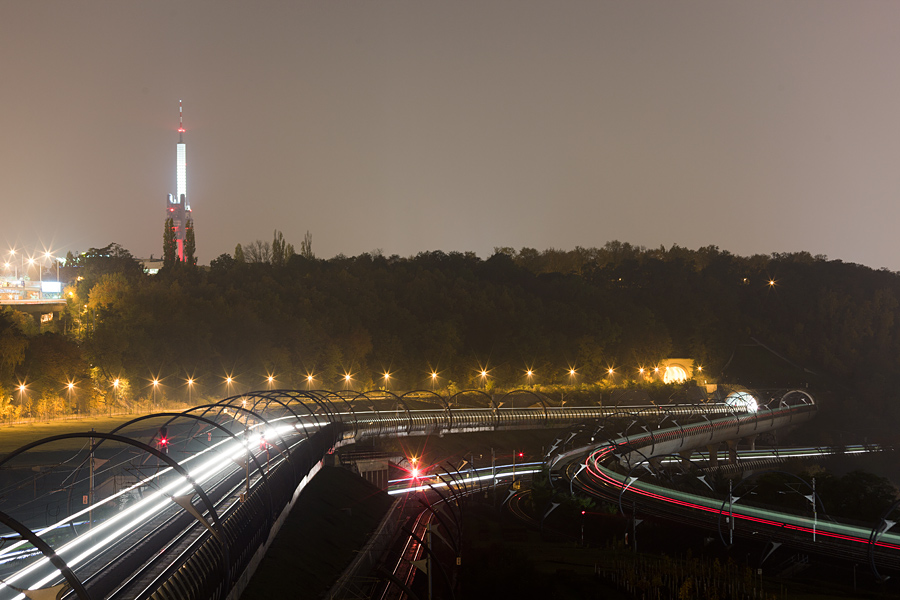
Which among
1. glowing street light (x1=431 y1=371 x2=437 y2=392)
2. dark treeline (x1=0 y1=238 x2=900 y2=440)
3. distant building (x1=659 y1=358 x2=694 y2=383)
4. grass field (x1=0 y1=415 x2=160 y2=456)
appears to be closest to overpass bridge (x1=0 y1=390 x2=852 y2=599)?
grass field (x1=0 y1=415 x2=160 y2=456)

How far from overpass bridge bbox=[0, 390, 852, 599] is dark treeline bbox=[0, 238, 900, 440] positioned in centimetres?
1424

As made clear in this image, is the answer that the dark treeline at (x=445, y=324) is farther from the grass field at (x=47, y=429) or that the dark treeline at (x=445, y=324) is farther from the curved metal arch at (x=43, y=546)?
the curved metal arch at (x=43, y=546)

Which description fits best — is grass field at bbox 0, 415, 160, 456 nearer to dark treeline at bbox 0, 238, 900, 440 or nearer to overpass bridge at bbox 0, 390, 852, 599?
overpass bridge at bbox 0, 390, 852, 599

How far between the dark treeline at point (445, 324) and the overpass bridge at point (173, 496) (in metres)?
14.2

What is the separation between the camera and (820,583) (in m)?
32.1

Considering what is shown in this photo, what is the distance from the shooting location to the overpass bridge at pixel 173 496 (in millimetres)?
17100

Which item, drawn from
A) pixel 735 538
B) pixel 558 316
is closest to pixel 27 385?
pixel 735 538

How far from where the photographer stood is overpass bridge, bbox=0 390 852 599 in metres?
17.1

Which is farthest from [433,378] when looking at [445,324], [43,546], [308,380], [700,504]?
[43,546]

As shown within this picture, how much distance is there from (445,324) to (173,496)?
83555mm

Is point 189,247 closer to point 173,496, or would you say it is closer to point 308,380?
point 308,380

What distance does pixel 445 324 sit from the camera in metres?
101

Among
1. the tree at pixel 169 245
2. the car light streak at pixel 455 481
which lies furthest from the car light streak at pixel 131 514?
the tree at pixel 169 245

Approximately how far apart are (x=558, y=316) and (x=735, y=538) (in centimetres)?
7926
